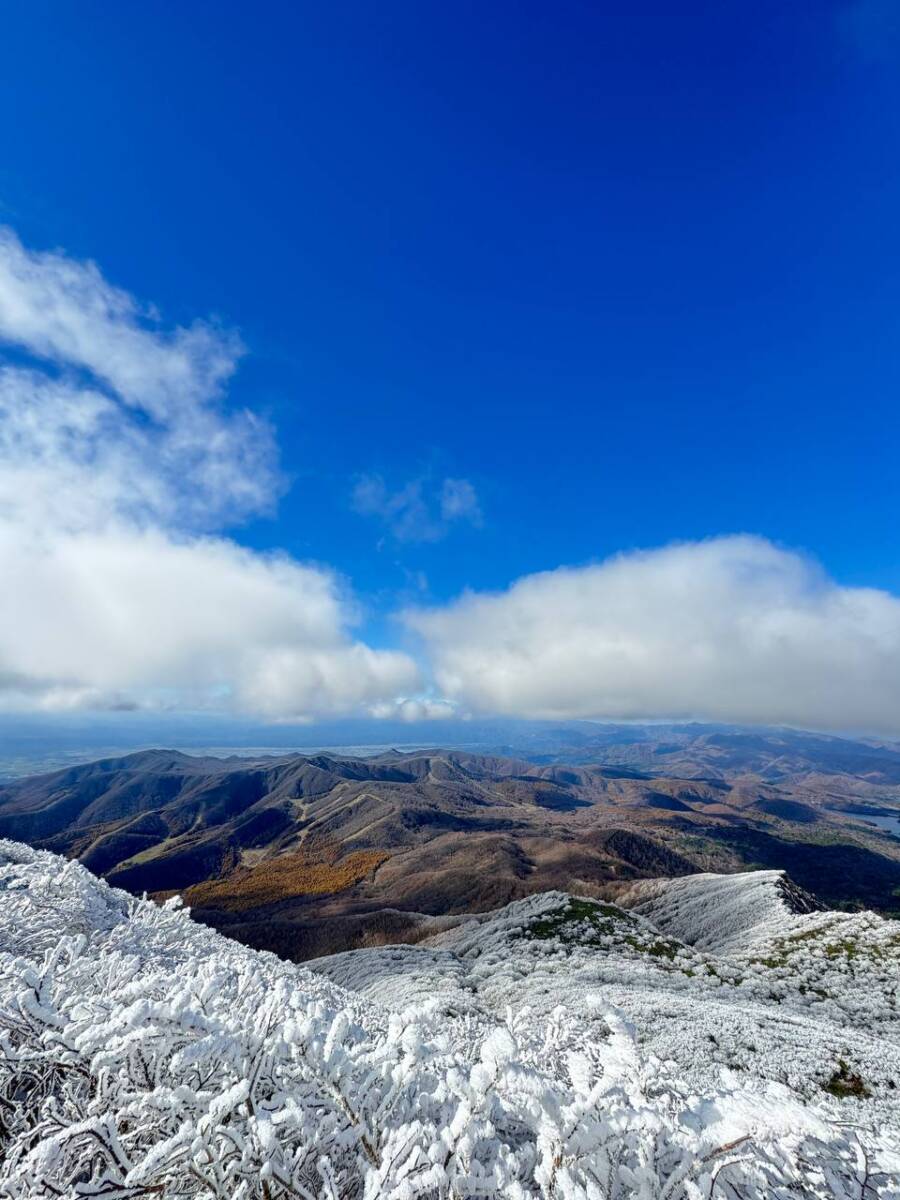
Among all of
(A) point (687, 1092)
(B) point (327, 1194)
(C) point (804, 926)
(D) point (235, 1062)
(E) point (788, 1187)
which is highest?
(D) point (235, 1062)

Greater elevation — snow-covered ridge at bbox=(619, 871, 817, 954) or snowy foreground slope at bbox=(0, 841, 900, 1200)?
snowy foreground slope at bbox=(0, 841, 900, 1200)

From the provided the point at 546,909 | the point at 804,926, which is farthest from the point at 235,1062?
the point at 804,926

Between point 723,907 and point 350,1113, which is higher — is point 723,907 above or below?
below

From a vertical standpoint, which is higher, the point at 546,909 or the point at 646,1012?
the point at 646,1012

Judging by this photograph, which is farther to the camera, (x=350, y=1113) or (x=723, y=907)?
(x=723, y=907)

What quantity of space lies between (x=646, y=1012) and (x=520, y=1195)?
75.3 ft

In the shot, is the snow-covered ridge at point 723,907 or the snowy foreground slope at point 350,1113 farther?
the snow-covered ridge at point 723,907

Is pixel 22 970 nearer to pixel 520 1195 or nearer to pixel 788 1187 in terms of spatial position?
pixel 520 1195

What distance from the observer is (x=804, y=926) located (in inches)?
1628

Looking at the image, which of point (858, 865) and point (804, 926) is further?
point (858, 865)

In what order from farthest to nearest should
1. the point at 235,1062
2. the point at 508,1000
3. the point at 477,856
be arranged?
the point at 477,856
the point at 508,1000
the point at 235,1062

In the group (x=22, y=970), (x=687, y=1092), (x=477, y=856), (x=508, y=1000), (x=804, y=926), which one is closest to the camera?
(x=22, y=970)

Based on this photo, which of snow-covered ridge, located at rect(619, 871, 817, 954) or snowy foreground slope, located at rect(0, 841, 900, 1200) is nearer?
snowy foreground slope, located at rect(0, 841, 900, 1200)

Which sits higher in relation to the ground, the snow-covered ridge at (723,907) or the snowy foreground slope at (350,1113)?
the snowy foreground slope at (350,1113)
